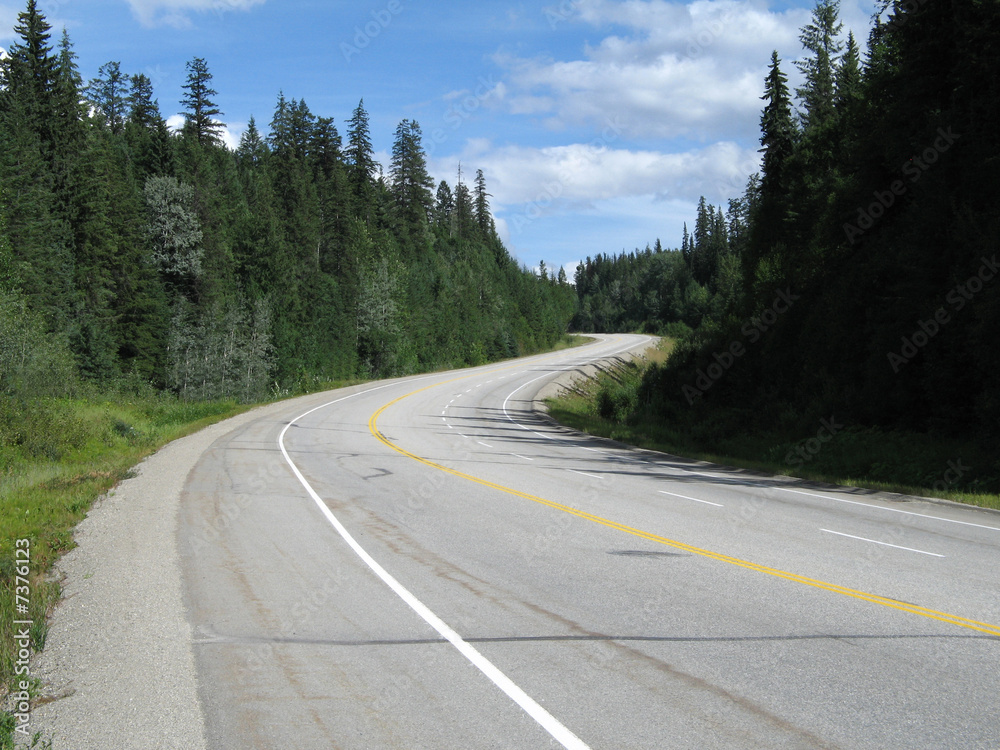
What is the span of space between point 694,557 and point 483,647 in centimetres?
398

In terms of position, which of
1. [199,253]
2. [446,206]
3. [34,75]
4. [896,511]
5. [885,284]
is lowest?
[896,511]

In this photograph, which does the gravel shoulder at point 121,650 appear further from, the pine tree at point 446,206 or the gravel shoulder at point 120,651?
the pine tree at point 446,206

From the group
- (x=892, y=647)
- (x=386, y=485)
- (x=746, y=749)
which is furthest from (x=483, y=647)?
(x=386, y=485)

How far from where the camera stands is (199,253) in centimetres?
4856

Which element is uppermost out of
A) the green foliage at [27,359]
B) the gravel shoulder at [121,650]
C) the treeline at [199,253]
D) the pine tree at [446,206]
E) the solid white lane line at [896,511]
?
the pine tree at [446,206]

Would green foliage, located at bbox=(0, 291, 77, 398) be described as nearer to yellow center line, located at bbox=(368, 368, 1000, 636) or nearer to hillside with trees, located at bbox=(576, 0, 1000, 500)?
yellow center line, located at bbox=(368, 368, 1000, 636)

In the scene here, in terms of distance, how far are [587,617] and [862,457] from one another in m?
15.3

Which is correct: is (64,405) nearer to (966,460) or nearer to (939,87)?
(966,460)

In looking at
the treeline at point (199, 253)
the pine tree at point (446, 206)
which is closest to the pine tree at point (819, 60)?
A: the treeline at point (199, 253)

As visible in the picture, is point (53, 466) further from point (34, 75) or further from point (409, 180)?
point (409, 180)

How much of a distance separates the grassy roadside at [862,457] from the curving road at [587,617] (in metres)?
2.48

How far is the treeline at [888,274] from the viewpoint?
18219 millimetres

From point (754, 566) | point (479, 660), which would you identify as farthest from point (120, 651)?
point (754, 566)

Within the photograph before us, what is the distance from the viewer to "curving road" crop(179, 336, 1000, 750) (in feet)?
14.7
